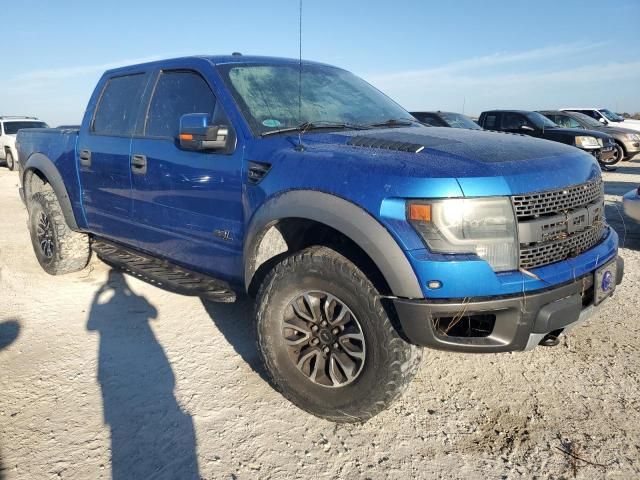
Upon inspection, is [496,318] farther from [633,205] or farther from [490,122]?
[490,122]

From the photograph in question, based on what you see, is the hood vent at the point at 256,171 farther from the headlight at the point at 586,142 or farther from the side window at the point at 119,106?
the headlight at the point at 586,142

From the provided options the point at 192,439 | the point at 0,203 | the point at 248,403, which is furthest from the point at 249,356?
the point at 0,203

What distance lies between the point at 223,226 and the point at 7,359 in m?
1.80

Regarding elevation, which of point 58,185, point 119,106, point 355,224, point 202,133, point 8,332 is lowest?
point 8,332

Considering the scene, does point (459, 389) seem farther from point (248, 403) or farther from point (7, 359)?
point (7, 359)

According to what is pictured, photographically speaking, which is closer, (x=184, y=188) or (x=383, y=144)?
(x=383, y=144)

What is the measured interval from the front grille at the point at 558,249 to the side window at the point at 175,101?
6.86 ft

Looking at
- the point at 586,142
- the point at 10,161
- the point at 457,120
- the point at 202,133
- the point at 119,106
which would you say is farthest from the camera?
the point at 10,161

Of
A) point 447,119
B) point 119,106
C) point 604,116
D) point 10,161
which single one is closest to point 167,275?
point 119,106

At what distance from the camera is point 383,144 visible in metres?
2.49

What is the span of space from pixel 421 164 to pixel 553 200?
0.65 meters

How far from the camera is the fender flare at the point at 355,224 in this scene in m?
2.15

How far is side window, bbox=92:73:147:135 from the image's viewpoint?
12.8 ft

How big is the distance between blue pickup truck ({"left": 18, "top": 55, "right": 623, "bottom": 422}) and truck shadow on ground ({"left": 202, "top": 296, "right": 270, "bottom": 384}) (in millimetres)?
461
